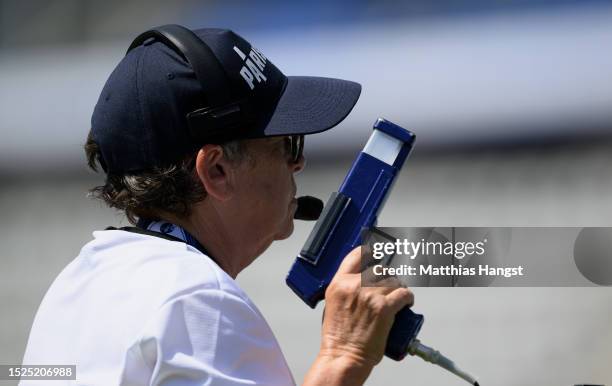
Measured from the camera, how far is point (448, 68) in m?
4.22

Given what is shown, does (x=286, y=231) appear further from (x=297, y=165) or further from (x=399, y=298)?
(x=399, y=298)

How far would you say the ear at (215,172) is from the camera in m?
1.44

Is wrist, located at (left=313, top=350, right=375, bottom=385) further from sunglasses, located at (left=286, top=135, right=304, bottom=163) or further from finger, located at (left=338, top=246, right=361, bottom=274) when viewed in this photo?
sunglasses, located at (left=286, top=135, right=304, bottom=163)

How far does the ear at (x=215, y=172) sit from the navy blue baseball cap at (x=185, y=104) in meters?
0.02

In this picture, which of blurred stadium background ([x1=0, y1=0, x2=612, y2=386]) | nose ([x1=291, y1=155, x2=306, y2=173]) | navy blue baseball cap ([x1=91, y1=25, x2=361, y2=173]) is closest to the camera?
navy blue baseball cap ([x1=91, y1=25, x2=361, y2=173])

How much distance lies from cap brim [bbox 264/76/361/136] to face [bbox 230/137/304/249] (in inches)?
1.8

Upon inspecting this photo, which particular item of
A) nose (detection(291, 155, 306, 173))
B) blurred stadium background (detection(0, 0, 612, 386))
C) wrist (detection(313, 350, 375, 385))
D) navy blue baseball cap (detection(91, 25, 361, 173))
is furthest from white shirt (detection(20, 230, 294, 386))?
A: blurred stadium background (detection(0, 0, 612, 386))

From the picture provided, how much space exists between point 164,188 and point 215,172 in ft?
0.26

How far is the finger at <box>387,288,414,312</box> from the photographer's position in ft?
4.16

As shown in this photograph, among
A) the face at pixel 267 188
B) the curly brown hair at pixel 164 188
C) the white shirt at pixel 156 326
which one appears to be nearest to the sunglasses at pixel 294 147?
the face at pixel 267 188

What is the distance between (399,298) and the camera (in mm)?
1274

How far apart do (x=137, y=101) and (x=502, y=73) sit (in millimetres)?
2897

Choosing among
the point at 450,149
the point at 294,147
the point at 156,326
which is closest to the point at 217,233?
the point at 294,147

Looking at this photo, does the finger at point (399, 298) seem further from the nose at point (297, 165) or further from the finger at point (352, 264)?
the nose at point (297, 165)
